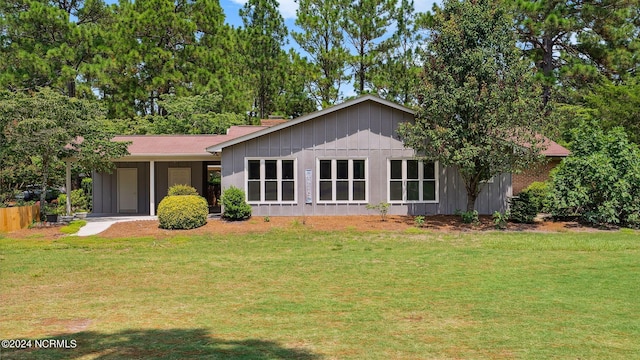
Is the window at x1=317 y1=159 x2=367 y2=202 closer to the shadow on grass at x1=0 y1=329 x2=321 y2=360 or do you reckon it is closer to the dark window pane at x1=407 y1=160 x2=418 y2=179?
the dark window pane at x1=407 y1=160 x2=418 y2=179

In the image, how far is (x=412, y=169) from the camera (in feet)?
66.5

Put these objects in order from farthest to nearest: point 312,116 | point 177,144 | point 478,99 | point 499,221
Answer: point 177,144 < point 312,116 < point 499,221 < point 478,99

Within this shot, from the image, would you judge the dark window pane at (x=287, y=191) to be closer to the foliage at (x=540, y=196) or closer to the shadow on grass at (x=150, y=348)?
the foliage at (x=540, y=196)

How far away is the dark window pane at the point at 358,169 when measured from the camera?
2007 cm

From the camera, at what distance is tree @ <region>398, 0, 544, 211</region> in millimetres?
17125

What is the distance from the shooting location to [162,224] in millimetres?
17422

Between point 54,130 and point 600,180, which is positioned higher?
point 54,130

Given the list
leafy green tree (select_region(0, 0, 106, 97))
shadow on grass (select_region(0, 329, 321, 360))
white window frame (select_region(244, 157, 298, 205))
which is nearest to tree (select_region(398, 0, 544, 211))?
white window frame (select_region(244, 157, 298, 205))

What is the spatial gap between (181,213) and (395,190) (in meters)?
8.32

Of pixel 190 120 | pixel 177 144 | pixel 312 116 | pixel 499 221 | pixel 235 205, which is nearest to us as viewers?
pixel 499 221

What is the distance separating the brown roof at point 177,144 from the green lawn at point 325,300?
7314mm

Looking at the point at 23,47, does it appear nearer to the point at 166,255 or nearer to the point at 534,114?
the point at 166,255

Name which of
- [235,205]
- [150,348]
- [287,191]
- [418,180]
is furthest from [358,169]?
[150,348]

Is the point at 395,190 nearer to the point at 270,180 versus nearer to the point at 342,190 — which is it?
the point at 342,190
